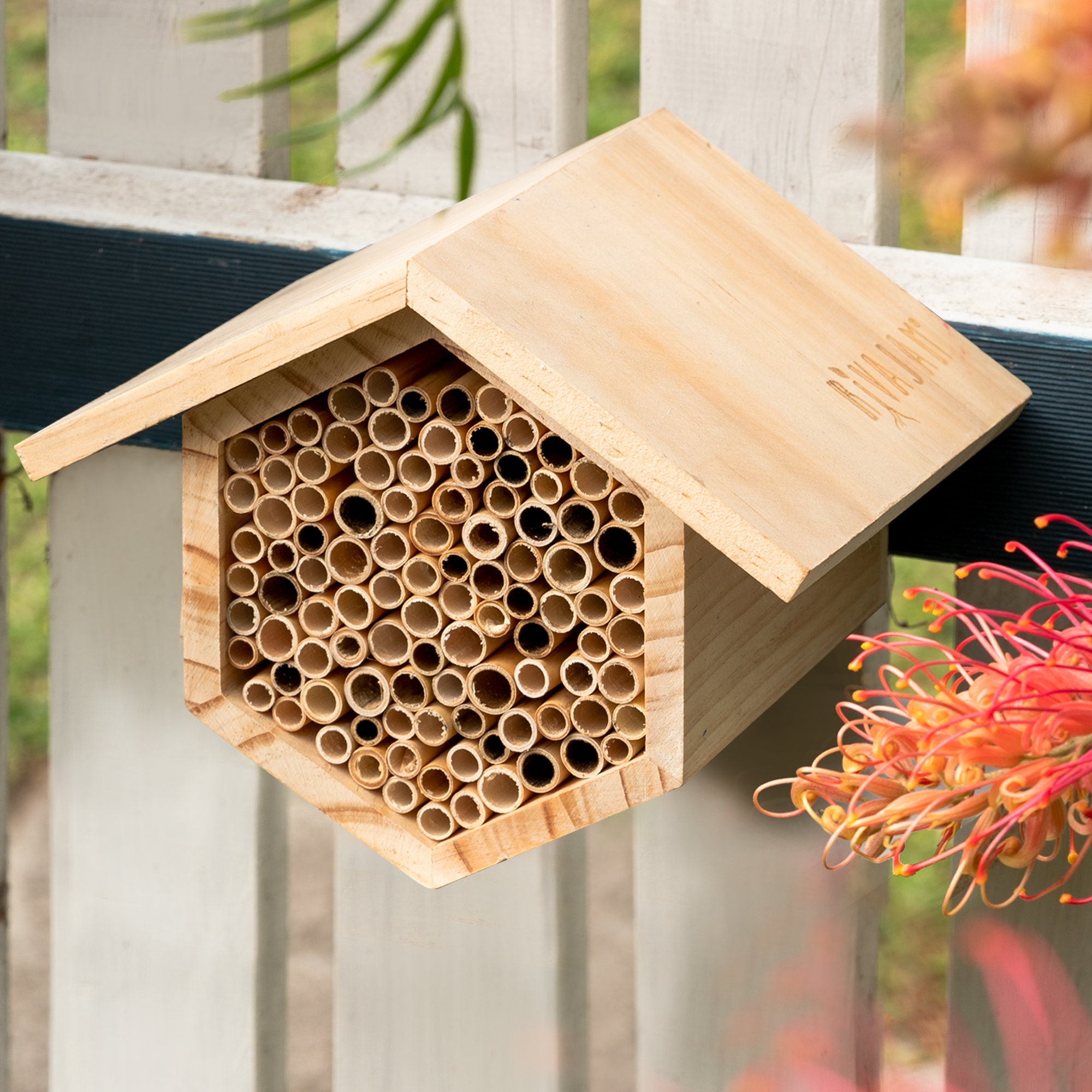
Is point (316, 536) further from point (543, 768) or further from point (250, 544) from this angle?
point (543, 768)

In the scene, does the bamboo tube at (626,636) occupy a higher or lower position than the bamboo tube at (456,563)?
lower

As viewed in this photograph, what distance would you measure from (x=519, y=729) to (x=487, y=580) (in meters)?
0.07

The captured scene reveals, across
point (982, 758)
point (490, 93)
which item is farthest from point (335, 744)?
point (490, 93)

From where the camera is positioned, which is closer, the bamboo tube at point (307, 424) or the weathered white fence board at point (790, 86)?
the bamboo tube at point (307, 424)

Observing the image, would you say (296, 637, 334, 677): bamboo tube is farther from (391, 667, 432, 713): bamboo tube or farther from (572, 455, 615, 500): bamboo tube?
(572, 455, 615, 500): bamboo tube

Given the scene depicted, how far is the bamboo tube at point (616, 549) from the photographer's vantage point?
1.94 ft

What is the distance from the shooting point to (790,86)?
31.3 inches

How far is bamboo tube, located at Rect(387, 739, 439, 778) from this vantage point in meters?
0.65

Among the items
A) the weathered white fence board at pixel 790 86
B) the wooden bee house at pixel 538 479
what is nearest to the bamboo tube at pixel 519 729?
the wooden bee house at pixel 538 479

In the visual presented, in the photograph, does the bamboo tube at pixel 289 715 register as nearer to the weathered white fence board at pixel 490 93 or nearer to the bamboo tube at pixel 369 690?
the bamboo tube at pixel 369 690

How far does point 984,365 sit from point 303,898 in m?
2.04

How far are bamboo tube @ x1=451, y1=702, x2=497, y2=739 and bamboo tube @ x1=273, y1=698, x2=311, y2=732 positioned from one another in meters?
0.08

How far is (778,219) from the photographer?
712 millimetres

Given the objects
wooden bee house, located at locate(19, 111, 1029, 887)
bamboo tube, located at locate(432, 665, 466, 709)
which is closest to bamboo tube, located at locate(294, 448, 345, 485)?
wooden bee house, located at locate(19, 111, 1029, 887)
